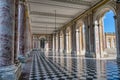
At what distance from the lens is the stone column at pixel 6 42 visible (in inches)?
155

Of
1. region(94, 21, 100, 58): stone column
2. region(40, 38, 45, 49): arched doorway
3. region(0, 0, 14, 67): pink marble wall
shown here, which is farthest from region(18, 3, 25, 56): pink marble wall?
region(40, 38, 45, 49): arched doorway

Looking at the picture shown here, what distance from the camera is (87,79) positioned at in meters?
4.82

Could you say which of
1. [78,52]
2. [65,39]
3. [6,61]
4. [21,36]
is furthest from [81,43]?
[6,61]

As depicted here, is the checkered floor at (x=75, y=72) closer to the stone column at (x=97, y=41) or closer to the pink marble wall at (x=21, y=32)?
the pink marble wall at (x=21, y=32)

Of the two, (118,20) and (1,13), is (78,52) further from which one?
(1,13)

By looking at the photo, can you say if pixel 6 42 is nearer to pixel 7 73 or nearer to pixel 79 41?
pixel 7 73

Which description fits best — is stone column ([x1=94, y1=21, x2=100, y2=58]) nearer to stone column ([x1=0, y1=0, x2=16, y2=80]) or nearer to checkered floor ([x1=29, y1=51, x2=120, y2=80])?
checkered floor ([x1=29, y1=51, x2=120, y2=80])

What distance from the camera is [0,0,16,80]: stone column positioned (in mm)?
3926

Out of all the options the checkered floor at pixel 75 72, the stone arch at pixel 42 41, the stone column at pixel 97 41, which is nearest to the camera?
the checkered floor at pixel 75 72

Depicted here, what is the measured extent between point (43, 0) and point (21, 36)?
4.48 m

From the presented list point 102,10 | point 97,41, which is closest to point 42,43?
point 97,41

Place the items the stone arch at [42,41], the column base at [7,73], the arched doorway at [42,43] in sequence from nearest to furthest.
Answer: the column base at [7,73]
the stone arch at [42,41]
the arched doorway at [42,43]

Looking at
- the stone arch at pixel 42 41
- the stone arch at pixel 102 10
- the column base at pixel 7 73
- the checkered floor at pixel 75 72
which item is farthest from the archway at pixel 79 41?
→ the stone arch at pixel 42 41

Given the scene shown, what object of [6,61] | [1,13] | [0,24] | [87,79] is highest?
[1,13]
